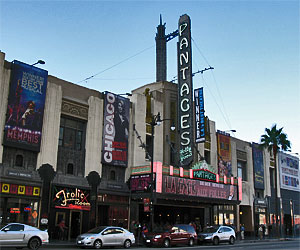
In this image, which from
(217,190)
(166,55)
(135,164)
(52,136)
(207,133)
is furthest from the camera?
(166,55)

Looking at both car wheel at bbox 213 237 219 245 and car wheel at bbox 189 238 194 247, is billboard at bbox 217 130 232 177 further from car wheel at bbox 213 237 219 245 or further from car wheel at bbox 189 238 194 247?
car wheel at bbox 189 238 194 247

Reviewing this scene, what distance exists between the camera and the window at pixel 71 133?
3006cm

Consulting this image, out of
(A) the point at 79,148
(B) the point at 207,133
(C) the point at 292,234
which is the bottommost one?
(C) the point at 292,234

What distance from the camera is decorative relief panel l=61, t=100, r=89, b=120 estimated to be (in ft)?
98.5

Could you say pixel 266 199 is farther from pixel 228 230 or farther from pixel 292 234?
pixel 228 230

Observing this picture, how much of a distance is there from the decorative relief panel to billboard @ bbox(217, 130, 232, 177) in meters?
19.8

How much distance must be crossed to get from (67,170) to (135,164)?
268 inches

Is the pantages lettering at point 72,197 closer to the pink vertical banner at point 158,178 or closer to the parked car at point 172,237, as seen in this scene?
the pink vertical banner at point 158,178

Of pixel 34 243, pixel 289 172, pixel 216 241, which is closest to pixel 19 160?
pixel 34 243

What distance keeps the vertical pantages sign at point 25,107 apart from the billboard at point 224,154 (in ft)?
79.1

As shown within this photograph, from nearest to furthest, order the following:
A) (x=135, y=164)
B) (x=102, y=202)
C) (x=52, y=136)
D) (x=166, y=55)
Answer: (x=52, y=136) → (x=102, y=202) → (x=135, y=164) → (x=166, y=55)

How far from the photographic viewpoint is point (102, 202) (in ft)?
102

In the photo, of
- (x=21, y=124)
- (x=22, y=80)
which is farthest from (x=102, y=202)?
(x=22, y=80)

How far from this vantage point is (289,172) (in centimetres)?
5794
